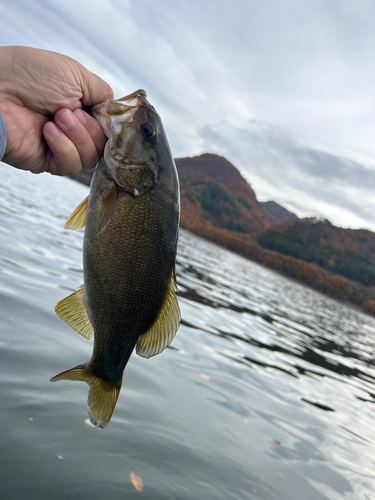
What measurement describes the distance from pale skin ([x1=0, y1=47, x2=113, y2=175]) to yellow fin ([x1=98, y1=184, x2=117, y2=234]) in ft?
1.54

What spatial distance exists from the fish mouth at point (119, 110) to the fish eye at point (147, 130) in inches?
3.4

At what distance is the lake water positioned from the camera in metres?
3.28

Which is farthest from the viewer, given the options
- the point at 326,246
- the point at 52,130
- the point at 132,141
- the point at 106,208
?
the point at 326,246

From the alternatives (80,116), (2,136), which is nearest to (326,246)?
(80,116)

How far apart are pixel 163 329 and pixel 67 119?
57.5 inches

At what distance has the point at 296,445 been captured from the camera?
18.1 feet

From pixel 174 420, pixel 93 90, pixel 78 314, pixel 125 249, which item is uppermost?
pixel 93 90

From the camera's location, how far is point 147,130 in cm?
217

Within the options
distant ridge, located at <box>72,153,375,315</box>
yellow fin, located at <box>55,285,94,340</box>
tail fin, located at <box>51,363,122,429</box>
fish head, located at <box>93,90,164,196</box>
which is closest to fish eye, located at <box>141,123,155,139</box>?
fish head, located at <box>93,90,164,196</box>

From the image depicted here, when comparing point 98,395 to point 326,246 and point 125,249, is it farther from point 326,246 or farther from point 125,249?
point 326,246

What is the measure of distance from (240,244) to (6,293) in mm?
91833

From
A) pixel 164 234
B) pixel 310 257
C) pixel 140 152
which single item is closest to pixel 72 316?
pixel 164 234

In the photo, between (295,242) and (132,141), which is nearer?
(132,141)

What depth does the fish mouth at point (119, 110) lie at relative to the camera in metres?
2.16
